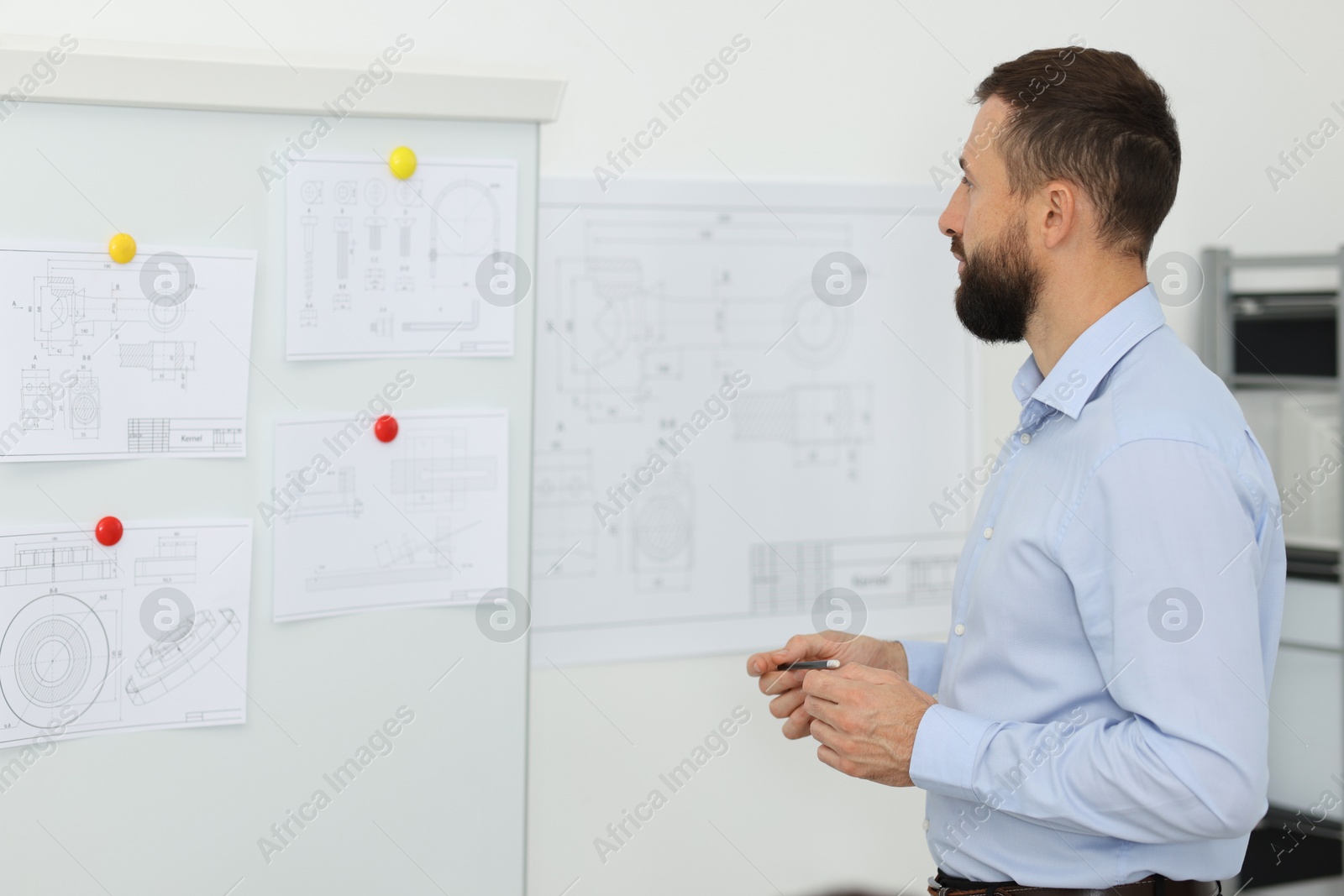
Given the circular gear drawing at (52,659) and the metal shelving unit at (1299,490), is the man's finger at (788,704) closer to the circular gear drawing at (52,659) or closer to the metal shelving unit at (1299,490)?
the circular gear drawing at (52,659)

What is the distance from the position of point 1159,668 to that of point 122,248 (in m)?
1.19

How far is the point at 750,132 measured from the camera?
1.83 m

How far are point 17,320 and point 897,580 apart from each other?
1487 mm

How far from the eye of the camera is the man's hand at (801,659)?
1281 millimetres

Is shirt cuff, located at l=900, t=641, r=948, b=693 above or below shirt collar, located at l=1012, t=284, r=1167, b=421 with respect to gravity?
below

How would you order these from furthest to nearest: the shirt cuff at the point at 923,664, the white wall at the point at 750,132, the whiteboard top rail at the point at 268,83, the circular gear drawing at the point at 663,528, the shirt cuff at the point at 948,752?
the circular gear drawing at the point at 663,528
the white wall at the point at 750,132
the shirt cuff at the point at 923,664
the whiteboard top rail at the point at 268,83
the shirt cuff at the point at 948,752

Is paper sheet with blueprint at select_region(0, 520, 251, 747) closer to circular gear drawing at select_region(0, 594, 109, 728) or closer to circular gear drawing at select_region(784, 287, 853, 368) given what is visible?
circular gear drawing at select_region(0, 594, 109, 728)

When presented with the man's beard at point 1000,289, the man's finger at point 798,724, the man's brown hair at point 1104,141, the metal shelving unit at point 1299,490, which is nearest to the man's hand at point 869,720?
the man's finger at point 798,724

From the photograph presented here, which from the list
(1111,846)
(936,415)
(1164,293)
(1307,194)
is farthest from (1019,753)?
(1307,194)

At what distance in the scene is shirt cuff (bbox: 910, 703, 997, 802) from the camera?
102 centimetres

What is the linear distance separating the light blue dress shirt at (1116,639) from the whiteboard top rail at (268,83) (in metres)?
0.76

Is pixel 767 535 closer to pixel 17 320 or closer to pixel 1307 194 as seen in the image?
pixel 17 320

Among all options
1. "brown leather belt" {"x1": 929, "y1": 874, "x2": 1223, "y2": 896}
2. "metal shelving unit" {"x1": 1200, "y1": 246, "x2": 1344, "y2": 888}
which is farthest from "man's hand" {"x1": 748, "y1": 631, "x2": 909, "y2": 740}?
"metal shelving unit" {"x1": 1200, "y1": 246, "x2": 1344, "y2": 888}

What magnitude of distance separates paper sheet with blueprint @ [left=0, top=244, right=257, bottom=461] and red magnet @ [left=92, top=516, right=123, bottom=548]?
0.07 m
